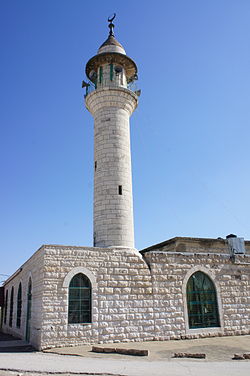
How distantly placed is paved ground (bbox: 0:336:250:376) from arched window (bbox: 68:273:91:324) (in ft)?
3.32

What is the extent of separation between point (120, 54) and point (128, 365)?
46.1 feet

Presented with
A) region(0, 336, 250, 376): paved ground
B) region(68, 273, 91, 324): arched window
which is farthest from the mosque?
region(0, 336, 250, 376): paved ground

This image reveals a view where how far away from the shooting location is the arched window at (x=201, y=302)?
12.8 metres

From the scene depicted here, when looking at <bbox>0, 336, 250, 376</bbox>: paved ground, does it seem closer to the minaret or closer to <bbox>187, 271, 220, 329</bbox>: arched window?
<bbox>187, 271, 220, 329</bbox>: arched window

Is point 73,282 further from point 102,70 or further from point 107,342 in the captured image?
point 102,70

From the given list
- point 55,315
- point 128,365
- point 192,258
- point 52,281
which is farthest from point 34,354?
point 192,258

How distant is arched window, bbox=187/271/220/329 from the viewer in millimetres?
12820

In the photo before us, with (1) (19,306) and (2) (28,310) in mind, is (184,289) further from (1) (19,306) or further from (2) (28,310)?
(1) (19,306)

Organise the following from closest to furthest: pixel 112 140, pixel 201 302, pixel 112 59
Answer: pixel 201 302, pixel 112 140, pixel 112 59

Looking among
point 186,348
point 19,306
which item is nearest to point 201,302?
point 186,348

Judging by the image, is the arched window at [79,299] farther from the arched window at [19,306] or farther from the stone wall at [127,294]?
the arched window at [19,306]

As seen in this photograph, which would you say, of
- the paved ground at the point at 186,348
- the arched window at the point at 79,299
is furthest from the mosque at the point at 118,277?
the paved ground at the point at 186,348

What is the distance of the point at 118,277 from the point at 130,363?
Answer: 13.9ft

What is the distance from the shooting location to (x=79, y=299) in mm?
11258
